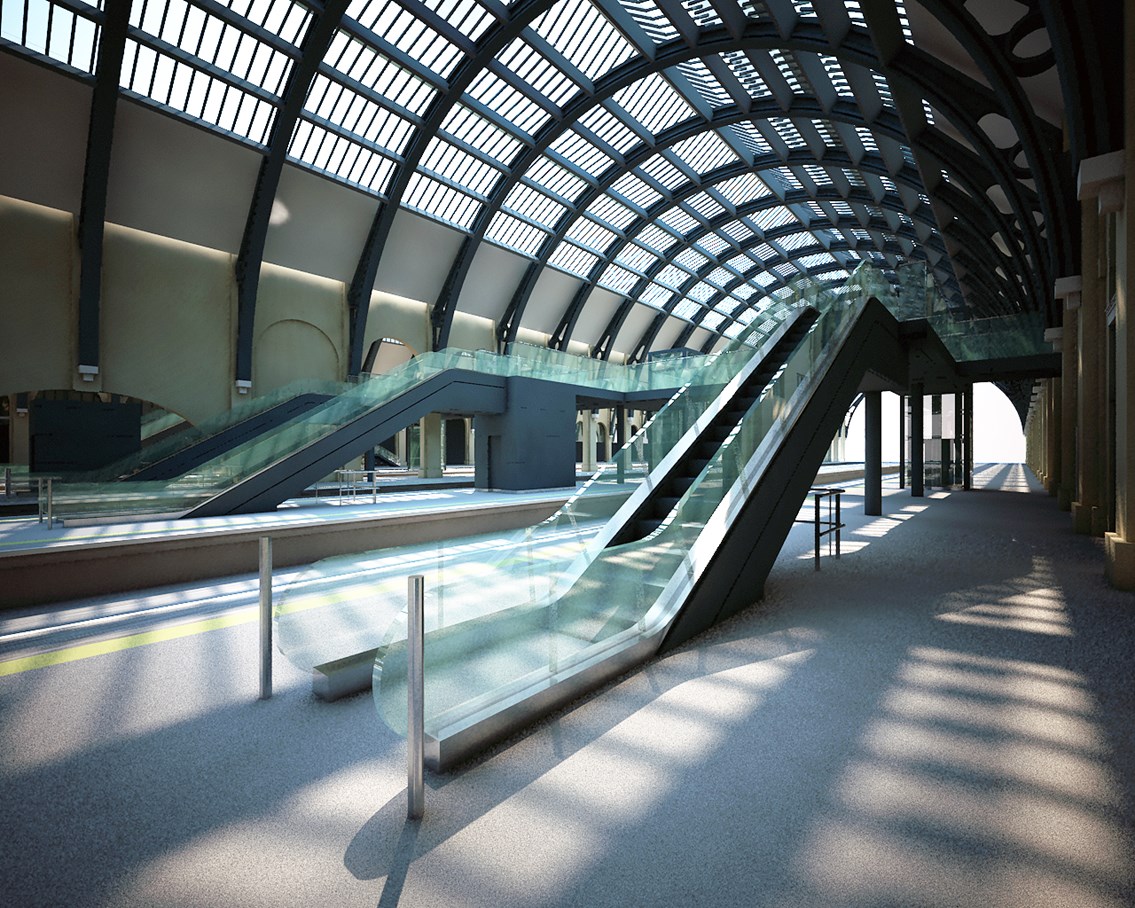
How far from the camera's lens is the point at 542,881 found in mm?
2271

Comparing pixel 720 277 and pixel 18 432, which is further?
pixel 720 277

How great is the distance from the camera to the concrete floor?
89.3 inches

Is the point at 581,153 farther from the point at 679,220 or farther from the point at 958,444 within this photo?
the point at 958,444

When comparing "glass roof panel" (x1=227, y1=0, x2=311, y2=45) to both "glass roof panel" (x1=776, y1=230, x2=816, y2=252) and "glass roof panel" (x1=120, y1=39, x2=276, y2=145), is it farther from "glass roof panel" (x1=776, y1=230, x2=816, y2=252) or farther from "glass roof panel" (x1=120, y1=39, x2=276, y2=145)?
"glass roof panel" (x1=776, y1=230, x2=816, y2=252)

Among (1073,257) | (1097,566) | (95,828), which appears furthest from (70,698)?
(1073,257)

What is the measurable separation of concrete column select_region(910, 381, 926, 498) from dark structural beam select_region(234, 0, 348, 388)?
21245 millimetres

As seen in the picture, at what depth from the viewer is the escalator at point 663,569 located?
10.8ft

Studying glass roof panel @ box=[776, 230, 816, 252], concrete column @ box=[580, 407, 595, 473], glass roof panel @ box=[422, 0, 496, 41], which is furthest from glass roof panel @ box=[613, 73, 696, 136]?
glass roof panel @ box=[776, 230, 816, 252]

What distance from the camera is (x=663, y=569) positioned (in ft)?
17.0

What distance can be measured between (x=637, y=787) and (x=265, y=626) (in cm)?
280

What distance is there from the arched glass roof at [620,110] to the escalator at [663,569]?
5914 mm

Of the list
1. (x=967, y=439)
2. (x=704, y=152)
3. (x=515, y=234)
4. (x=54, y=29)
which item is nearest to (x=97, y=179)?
(x=54, y=29)

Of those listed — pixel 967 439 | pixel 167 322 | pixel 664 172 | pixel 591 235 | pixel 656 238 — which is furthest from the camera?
pixel 656 238

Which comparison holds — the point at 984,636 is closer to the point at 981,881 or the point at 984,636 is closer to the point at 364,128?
the point at 981,881
